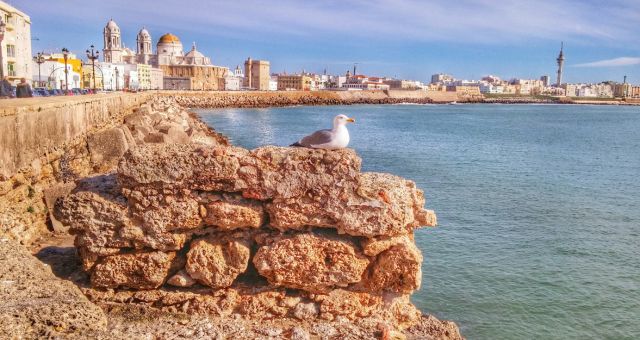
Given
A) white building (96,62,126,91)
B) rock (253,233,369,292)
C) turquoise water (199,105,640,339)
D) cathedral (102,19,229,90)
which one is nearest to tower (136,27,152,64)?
cathedral (102,19,229,90)

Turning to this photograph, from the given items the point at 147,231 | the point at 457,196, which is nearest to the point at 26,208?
the point at 147,231

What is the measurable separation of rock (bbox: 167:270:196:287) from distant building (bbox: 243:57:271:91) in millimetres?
151386

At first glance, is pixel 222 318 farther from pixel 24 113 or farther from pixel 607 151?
pixel 607 151

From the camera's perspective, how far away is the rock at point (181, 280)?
20.8ft

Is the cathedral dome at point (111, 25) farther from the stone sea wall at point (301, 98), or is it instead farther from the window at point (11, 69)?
the window at point (11, 69)

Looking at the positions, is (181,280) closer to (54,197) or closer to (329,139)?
(329,139)

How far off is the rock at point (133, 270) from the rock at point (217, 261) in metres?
0.32

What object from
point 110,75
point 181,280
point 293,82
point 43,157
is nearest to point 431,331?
point 181,280

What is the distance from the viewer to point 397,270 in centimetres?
631

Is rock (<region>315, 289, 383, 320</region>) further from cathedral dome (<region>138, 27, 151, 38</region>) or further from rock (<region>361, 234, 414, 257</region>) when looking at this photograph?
cathedral dome (<region>138, 27, 151, 38</region>)

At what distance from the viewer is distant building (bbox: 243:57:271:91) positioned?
508 feet

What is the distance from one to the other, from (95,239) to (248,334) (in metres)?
2.11

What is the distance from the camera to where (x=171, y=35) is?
144000mm

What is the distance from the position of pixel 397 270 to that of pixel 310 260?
3.40 ft
